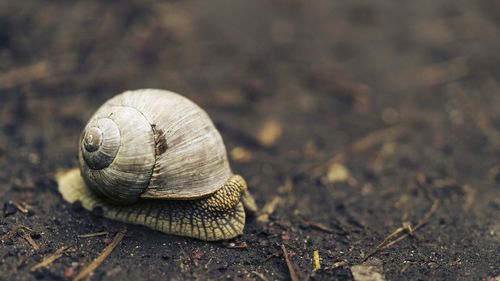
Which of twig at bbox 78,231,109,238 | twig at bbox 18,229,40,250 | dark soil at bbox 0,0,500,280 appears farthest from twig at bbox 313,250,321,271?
twig at bbox 18,229,40,250

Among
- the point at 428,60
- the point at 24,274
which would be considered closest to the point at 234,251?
the point at 24,274

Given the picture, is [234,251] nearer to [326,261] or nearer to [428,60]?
[326,261]

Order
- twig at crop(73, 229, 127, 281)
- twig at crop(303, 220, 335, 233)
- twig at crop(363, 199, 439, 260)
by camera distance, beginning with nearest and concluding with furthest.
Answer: twig at crop(73, 229, 127, 281)
twig at crop(363, 199, 439, 260)
twig at crop(303, 220, 335, 233)

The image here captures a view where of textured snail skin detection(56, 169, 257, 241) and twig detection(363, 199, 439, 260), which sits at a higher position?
textured snail skin detection(56, 169, 257, 241)

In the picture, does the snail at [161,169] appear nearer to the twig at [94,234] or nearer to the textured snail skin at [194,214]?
the textured snail skin at [194,214]

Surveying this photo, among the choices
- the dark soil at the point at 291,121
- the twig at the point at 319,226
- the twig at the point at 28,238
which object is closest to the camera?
the twig at the point at 28,238

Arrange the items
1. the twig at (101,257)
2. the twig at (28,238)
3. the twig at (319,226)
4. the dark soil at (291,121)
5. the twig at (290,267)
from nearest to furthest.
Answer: the twig at (101,257)
the twig at (290,267)
the twig at (28,238)
the dark soil at (291,121)
the twig at (319,226)

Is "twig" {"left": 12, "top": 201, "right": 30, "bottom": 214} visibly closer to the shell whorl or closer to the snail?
the snail

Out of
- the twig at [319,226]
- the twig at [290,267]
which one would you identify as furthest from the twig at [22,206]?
the twig at [319,226]

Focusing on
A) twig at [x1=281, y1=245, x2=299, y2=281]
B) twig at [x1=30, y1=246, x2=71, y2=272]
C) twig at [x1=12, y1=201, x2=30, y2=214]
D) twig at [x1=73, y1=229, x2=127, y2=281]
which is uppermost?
twig at [x1=12, y1=201, x2=30, y2=214]
